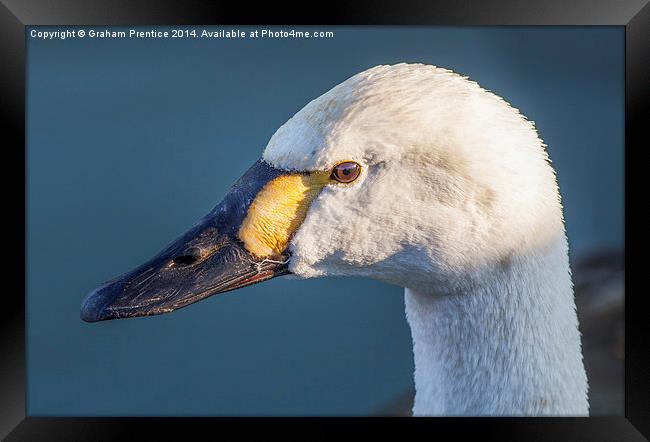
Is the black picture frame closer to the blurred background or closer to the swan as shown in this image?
the swan

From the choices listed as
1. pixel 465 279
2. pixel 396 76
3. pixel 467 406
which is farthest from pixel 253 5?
pixel 467 406

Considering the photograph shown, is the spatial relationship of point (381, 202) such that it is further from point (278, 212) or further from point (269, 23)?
point (269, 23)

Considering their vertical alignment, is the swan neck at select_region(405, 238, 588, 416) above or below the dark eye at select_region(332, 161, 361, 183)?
below

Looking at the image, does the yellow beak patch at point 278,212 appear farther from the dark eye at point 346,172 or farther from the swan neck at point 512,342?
the swan neck at point 512,342

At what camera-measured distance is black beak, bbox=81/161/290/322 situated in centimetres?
296

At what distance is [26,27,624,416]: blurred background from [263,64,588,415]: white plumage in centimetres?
303

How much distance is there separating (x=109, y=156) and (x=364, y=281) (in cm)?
201

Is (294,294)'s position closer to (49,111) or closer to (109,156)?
(109,156)

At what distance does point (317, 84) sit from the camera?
6.74 meters

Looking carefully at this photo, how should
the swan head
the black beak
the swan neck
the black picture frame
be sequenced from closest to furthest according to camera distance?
the swan head → the swan neck → the black beak → the black picture frame

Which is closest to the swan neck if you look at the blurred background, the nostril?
the nostril

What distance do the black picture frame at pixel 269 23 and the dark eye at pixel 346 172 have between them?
793 mm

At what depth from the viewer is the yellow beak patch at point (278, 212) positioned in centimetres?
288

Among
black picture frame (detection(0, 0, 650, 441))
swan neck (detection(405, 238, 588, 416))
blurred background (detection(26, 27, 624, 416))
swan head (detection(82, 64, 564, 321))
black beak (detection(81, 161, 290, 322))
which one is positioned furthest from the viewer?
blurred background (detection(26, 27, 624, 416))
